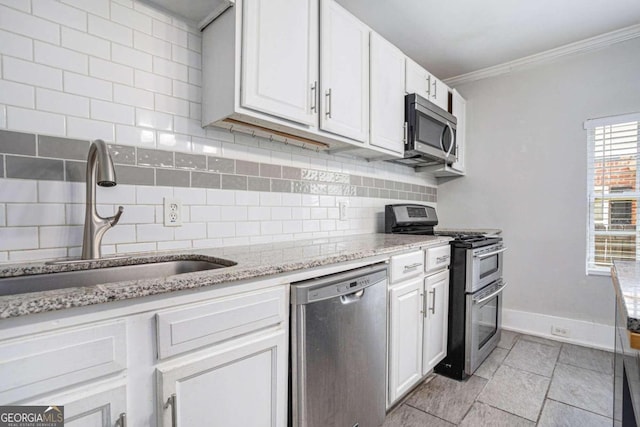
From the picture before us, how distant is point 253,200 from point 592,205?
2815 mm

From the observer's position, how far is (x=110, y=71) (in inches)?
48.6

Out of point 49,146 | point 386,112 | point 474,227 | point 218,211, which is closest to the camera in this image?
point 49,146

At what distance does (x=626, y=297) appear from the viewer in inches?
33.2

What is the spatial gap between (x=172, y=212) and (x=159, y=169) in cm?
20

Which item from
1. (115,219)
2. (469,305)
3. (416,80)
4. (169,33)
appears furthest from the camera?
(416,80)

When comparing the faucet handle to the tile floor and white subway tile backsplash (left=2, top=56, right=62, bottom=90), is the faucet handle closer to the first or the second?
white subway tile backsplash (left=2, top=56, right=62, bottom=90)

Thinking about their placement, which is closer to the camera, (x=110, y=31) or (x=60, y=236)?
(x=60, y=236)

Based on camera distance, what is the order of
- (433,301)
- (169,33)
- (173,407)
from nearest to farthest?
(173,407), (169,33), (433,301)

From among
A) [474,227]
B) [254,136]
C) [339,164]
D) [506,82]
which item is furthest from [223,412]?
[506,82]

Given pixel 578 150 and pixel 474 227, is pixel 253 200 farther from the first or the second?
pixel 578 150

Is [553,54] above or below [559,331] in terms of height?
above

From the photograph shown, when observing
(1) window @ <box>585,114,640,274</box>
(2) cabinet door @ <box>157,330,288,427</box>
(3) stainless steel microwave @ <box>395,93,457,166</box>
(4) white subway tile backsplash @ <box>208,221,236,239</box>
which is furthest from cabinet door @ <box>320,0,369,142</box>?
(1) window @ <box>585,114,640,274</box>

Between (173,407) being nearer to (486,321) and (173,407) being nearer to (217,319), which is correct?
(217,319)

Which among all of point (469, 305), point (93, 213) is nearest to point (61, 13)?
point (93, 213)
